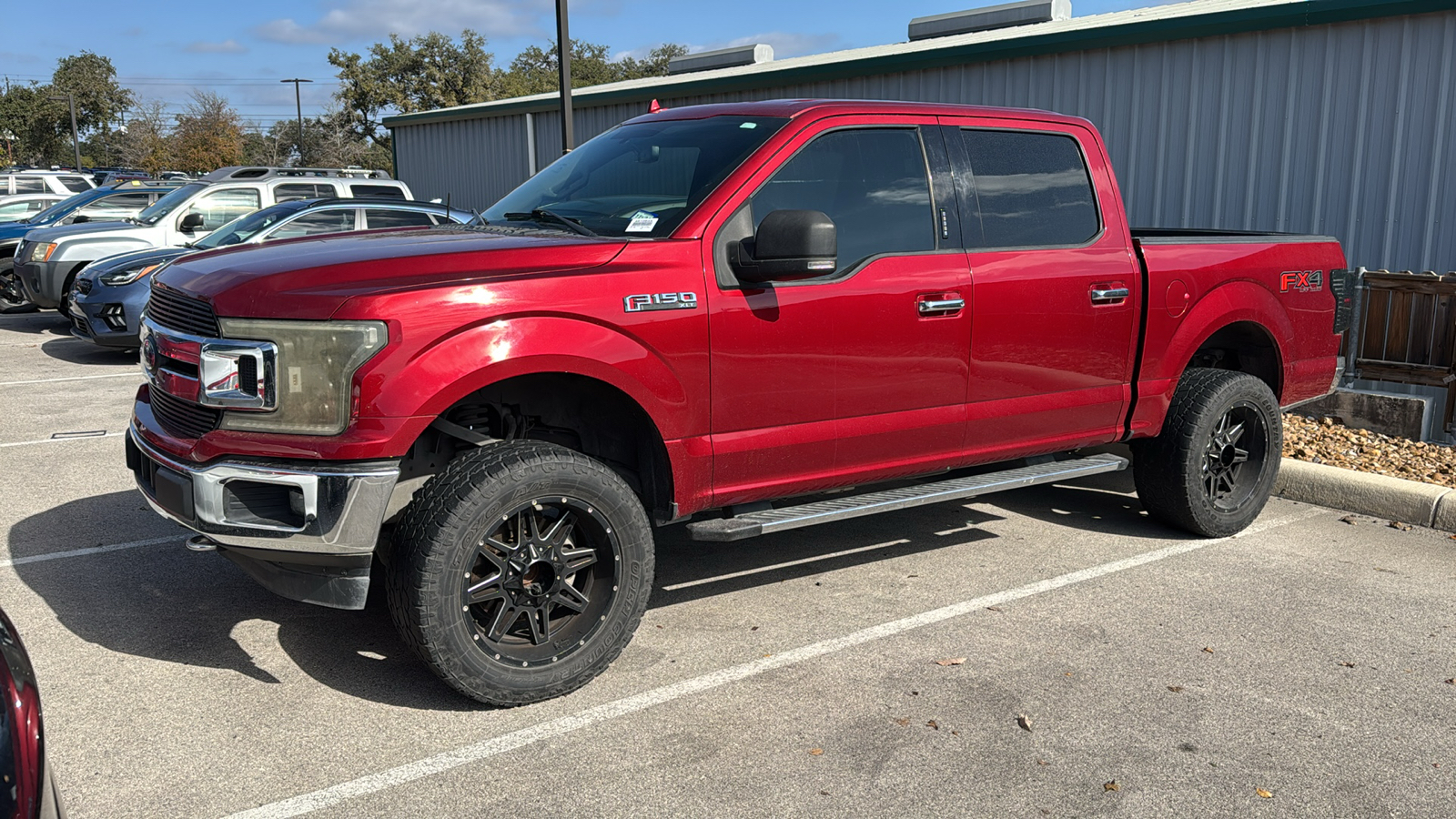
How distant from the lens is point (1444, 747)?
12.2 feet

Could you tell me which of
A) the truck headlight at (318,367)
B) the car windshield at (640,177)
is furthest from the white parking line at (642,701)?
the car windshield at (640,177)

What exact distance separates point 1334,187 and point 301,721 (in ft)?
32.0

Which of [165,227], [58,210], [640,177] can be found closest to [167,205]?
[165,227]

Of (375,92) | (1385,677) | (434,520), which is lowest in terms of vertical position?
(1385,677)

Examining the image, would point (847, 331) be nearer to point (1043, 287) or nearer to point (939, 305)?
point (939, 305)

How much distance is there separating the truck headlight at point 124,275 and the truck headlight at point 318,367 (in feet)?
29.8

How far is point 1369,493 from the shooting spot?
654 centimetres

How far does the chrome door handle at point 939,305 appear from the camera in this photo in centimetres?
466

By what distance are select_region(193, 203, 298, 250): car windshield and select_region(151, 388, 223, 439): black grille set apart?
25.9 feet

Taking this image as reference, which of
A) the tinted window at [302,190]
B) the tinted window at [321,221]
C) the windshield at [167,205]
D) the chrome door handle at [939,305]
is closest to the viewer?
the chrome door handle at [939,305]

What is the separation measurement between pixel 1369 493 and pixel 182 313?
6145 mm

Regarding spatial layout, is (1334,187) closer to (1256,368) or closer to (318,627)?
(1256,368)

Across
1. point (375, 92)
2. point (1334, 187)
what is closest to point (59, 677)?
point (1334, 187)

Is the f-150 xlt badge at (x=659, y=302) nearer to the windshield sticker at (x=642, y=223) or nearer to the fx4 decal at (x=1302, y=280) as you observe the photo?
the windshield sticker at (x=642, y=223)
